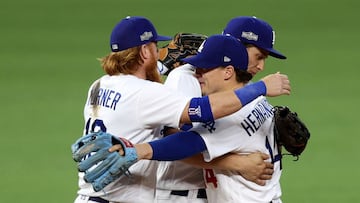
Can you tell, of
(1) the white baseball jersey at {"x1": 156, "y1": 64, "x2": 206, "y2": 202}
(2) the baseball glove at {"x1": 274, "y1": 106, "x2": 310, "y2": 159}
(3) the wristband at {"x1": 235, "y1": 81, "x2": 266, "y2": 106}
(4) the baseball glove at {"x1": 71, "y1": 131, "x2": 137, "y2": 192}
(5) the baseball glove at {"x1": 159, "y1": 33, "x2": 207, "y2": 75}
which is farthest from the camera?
(5) the baseball glove at {"x1": 159, "y1": 33, "x2": 207, "y2": 75}

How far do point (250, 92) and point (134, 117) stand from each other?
740 mm

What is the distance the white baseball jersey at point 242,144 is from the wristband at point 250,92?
256mm

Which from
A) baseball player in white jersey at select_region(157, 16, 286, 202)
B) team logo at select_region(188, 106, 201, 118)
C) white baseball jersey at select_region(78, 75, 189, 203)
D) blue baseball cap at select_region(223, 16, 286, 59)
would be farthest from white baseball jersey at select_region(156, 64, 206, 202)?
team logo at select_region(188, 106, 201, 118)

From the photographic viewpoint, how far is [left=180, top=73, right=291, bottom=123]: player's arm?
4.55 metres

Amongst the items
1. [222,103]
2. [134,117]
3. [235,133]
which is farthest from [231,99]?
[134,117]

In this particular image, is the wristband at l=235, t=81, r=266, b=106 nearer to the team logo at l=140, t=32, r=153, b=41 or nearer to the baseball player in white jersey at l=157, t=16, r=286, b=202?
the baseball player in white jersey at l=157, t=16, r=286, b=202

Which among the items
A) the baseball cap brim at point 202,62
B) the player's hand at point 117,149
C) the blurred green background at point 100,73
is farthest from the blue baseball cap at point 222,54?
the blurred green background at point 100,73

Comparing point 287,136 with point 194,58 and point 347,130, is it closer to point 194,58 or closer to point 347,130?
point 194,58

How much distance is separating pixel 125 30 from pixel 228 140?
974 mm

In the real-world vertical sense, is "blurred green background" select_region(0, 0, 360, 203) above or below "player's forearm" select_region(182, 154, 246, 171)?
below

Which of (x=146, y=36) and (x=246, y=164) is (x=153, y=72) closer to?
(x=146, y=36)

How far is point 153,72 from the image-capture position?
17.3 ft

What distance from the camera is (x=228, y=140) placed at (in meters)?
4.75

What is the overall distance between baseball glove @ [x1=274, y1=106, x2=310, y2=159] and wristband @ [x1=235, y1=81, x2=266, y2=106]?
394 millimetres
